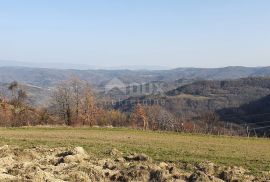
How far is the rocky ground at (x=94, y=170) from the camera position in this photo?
47.9 feet

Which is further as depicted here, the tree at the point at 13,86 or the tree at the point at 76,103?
the tree at the point at 13,86

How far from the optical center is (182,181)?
14.7m

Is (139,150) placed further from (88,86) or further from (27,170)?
(88,86)

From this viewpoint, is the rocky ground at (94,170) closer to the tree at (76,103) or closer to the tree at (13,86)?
the tree at (76,103)

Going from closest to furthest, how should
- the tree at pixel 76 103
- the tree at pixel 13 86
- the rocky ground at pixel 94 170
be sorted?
the rocky ground at pixel 94 170, the tree at pixel 76 103, the tree at pixel 13 86

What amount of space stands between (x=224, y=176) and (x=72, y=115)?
52.2 meters

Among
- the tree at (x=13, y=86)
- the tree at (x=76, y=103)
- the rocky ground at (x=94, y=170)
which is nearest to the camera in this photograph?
the rocky ground at (x=94, y=170)

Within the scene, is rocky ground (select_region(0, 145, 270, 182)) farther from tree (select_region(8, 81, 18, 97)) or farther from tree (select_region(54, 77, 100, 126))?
tree (select_region(8, 81, 18, 97))

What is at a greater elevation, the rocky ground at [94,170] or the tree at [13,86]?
the rocky ground at [94,170]

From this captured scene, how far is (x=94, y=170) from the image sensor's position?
1549 cm

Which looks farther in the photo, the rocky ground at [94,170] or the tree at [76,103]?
the tree at [76,103]

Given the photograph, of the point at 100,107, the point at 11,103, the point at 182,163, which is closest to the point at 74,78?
the point at 100,107

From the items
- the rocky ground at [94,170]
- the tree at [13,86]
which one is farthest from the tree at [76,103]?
the rocky ground at [94,170]

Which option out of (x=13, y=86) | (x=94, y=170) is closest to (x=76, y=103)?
(x=13, y=86)
